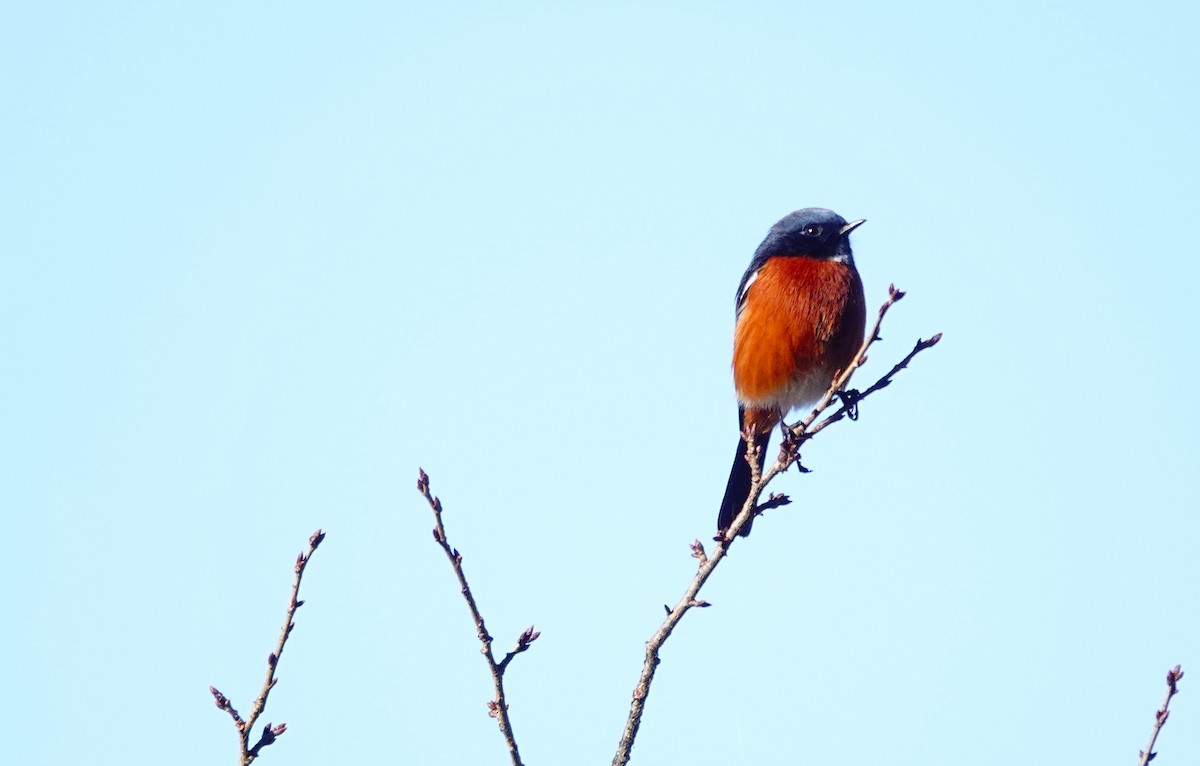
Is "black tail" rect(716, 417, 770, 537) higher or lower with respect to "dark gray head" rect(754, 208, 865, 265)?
lower

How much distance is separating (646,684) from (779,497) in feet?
4.45

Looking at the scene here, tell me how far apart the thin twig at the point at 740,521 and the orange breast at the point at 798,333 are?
1.48 m

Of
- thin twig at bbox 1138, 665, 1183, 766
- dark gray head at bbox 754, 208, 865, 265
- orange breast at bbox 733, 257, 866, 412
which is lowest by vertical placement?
thin twig at bbox 1138, 665, 1183, 766

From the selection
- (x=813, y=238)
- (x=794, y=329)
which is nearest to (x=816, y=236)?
(x=813, y=238)

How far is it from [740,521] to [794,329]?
9.48ft

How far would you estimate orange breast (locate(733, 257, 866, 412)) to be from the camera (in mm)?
7285

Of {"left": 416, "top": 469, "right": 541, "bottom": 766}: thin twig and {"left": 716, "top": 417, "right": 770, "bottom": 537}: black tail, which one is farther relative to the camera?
{"left": 716, "top": 417, "right": 770, "bottom": 537}: black tail

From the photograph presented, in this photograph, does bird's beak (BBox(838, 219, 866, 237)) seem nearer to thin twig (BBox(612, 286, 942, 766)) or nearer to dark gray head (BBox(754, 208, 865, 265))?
dark gray head (BBox(754, 208, 865, 265))

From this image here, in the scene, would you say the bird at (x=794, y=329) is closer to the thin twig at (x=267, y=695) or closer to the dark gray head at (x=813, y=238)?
the dark gray head at (x=813, y=238)

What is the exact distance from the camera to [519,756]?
3576 mm

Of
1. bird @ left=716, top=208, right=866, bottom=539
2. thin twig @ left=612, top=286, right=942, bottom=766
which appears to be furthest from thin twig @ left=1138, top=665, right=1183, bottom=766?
bird @ left=716, top=208, right=866, bottom=539

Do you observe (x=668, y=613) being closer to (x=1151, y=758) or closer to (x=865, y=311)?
(x=1151, y=758)

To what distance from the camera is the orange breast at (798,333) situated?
7.29m

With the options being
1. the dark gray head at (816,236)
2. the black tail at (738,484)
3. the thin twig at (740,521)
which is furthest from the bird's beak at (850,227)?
the thin twig at (740,521)
